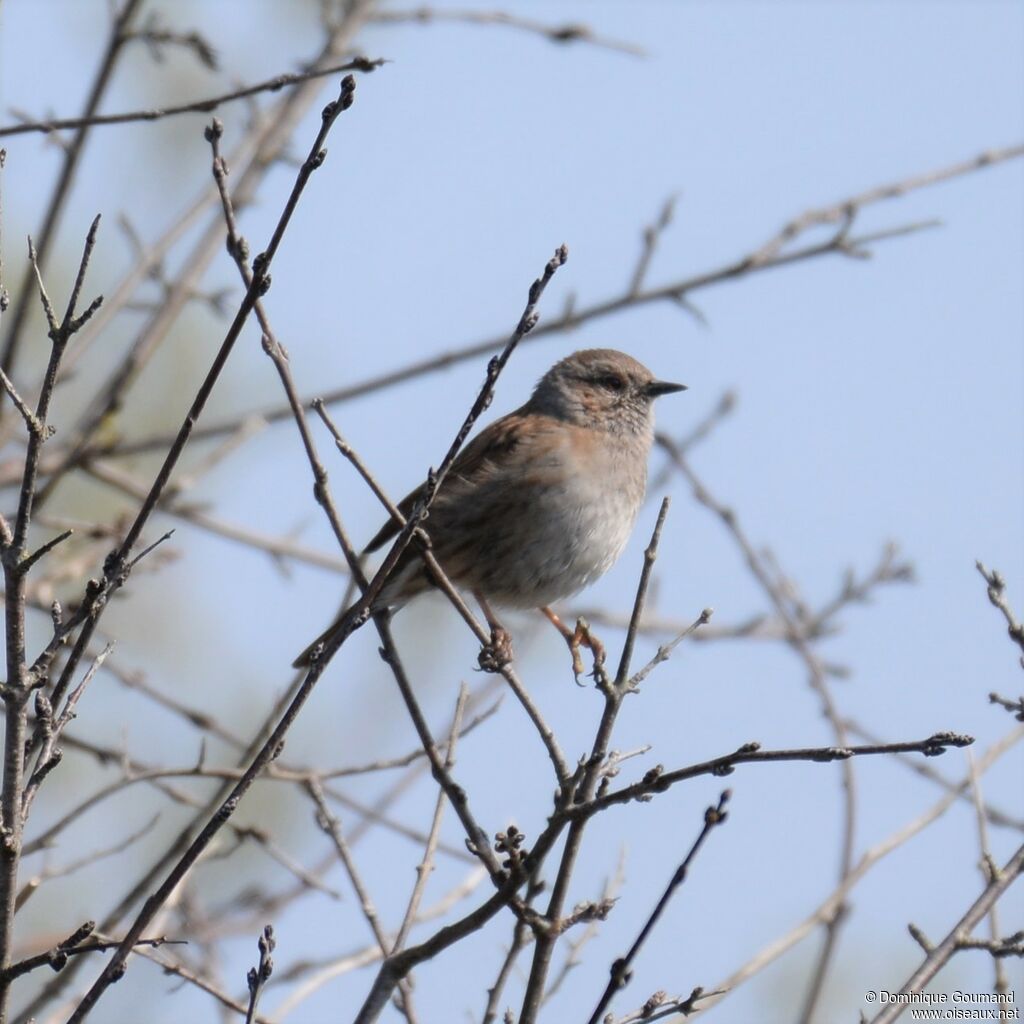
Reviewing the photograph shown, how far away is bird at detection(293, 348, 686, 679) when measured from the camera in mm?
6418

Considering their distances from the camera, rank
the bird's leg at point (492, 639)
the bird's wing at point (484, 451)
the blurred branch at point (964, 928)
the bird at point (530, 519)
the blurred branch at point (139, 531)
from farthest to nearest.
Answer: the bird's wing at point (484, 451) → the bird at point (530, 519) → the bird's leg at point (492, 639) → the blurred branch at point (964, 928) → the blurred branch at point (139, 531)

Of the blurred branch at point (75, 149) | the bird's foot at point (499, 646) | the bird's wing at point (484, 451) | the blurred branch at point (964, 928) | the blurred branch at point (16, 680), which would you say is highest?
the blurred branch at point (75, 149)

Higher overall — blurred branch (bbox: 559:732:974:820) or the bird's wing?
the bird's wing

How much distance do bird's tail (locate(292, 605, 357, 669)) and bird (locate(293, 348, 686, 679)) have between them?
19 cm

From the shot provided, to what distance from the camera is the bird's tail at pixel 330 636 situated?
3063 mm

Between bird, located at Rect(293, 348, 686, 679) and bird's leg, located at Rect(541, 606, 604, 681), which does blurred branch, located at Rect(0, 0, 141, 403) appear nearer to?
bird, located at Rect(293, 348, 686, 679)

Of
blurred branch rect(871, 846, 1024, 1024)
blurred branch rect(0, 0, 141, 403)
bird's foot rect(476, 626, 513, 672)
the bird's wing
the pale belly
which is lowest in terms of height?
blurred branch rect(871, 846, 1024, 1024)

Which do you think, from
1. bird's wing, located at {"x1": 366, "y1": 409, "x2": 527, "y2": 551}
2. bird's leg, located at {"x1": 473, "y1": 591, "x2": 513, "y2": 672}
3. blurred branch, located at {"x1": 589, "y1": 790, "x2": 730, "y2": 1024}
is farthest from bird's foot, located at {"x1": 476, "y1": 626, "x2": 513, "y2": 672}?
blurred branch, located at {"x1": 589, "y1": 790, "x2": 730, "y2": 1024}

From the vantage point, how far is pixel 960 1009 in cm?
452

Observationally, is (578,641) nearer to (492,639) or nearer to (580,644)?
(580,644)

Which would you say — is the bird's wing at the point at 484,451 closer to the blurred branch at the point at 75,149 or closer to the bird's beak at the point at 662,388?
the bird's beak at the point at 662,388

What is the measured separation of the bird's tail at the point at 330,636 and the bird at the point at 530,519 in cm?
19

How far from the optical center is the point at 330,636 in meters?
4.45

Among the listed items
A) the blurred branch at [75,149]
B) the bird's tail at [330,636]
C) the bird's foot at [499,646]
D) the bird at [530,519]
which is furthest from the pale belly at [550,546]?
the blurred branch at [75,149]
